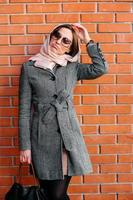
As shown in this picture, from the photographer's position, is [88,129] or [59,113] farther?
[88,129]

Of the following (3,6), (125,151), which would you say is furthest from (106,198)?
(3,6)

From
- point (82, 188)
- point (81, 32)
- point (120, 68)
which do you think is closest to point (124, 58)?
point (120, 68)

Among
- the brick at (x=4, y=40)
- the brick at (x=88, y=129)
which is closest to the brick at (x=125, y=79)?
the brick at (x=88, y=129)

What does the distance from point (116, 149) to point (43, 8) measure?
4.45 ft

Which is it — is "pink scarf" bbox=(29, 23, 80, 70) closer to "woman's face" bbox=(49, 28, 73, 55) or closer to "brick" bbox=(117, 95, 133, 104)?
"woman's face" bbox=(49, 28, 73, 55)

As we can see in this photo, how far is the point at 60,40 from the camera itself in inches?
110

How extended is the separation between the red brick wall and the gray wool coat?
1.42 ft

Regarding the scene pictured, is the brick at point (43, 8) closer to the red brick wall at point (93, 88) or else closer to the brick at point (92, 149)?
the red brick wall at point (93, 88)

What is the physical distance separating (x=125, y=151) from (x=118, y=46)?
914 millimetres

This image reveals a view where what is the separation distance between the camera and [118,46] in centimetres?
Answer: 321

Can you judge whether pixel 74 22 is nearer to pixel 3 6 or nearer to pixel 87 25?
pixel 87 25

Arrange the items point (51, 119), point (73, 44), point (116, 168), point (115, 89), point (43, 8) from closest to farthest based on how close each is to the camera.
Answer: point (51, 119), point (73, 44), point (43, 8), point (115, 89), point (116, 168)

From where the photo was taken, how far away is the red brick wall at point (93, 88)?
10.4 feet

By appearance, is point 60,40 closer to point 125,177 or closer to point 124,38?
point 124,38
